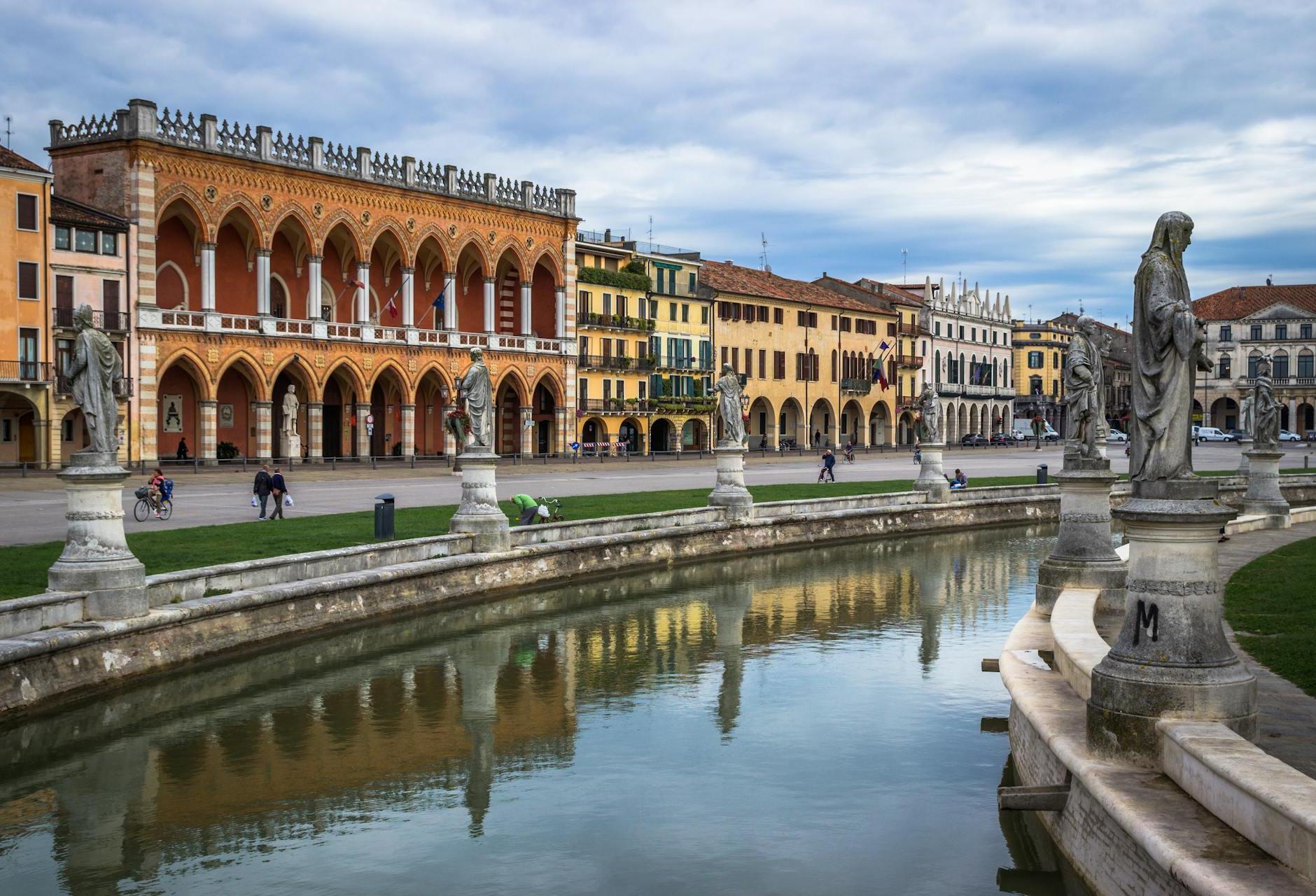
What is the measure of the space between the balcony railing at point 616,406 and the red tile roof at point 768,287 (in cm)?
962

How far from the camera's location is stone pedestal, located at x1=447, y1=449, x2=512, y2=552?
71.5 feet

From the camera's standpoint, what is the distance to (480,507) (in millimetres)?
21906

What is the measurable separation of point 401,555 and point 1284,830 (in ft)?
51.4

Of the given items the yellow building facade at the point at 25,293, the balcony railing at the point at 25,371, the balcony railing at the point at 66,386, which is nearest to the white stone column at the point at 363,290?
the balcony railing at the point at 66,386

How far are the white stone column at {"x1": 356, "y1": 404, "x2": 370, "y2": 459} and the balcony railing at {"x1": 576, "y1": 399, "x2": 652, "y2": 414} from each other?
13466mm

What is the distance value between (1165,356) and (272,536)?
17.7m

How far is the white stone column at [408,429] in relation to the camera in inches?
2195

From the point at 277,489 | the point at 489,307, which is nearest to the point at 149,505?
the point at 277,489

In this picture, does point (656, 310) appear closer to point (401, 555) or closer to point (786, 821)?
point (401, 555)

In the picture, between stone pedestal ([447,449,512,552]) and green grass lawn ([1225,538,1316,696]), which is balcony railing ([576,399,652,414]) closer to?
stone pedestal ([447,449,512,552])

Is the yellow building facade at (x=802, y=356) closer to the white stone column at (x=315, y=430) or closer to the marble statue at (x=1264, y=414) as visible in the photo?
the white stone column at (x=315, y=430)

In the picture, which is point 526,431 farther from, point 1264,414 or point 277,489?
point 1264,414

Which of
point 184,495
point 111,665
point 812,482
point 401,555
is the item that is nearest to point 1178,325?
point 111,665

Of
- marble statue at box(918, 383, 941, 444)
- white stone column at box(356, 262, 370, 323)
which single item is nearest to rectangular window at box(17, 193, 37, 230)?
white stone column at box(356, 262, 370, 323)
